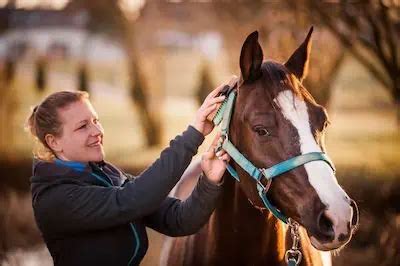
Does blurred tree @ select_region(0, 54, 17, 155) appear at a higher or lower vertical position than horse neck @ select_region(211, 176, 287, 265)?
lower

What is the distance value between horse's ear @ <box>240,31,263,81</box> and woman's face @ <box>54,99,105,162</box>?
603 millimetres

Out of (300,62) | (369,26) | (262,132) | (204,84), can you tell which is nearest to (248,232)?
(262,132)

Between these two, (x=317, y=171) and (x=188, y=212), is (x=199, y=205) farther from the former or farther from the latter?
(x=317, y=171)

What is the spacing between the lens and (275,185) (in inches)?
86.1

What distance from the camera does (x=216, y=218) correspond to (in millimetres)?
2562

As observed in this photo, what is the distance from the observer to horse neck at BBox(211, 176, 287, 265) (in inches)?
96.9

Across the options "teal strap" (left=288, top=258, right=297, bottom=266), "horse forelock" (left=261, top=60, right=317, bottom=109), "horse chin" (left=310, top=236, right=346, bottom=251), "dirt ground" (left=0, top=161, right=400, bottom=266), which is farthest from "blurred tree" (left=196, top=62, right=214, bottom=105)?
"horse chin" (left=310, top=236, right=346, bottom=251)

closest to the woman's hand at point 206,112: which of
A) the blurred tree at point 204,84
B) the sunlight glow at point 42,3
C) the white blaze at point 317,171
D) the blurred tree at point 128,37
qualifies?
the white blaze at point 317,171

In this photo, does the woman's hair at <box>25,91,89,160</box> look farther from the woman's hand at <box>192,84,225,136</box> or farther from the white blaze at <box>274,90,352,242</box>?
the white blaze at <box>274,90,352,242</box>

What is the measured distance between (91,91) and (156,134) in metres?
0.95

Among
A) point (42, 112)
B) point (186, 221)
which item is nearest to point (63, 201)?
point (42, 112)

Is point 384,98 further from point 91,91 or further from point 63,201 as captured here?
point 63,201

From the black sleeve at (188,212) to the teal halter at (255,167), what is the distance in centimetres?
12

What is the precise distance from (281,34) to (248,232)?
3.83 meters
